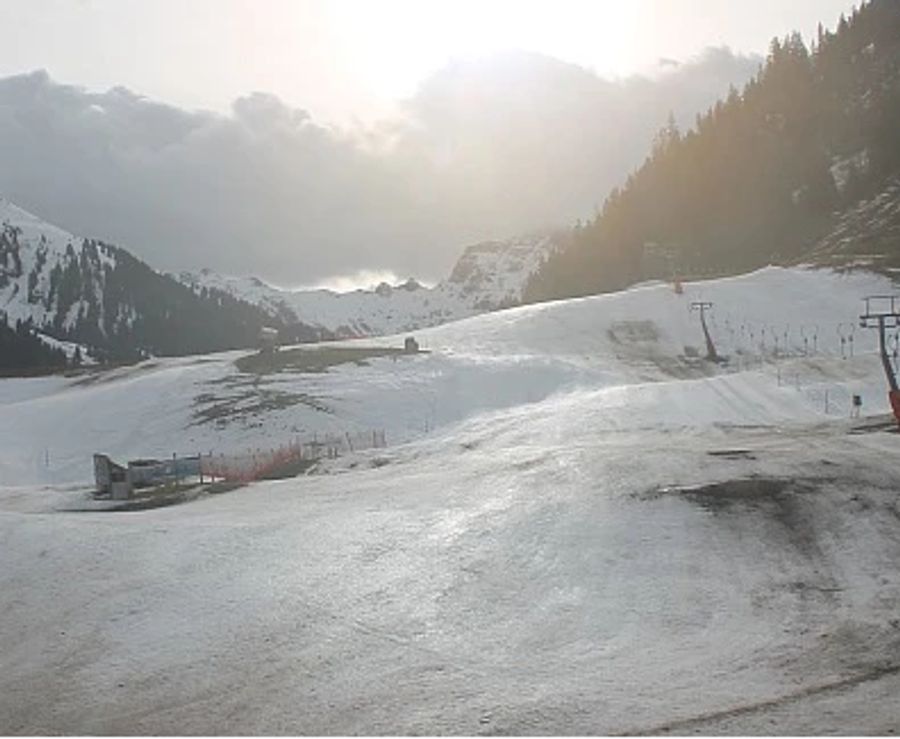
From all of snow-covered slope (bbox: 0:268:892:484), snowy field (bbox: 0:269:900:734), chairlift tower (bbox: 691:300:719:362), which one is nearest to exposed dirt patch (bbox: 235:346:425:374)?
snow-covered slope (bbox: 0:268:892:484)

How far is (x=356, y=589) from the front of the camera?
16.2 meters

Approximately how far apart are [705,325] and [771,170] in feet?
335

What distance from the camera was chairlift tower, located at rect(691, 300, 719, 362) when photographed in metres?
74.1

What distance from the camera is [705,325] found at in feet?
266

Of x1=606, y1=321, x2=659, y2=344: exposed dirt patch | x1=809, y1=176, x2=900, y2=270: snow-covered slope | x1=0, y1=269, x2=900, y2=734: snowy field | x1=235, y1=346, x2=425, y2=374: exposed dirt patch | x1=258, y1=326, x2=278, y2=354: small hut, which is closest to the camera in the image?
x1=0, y1=269, x2=900, y2=734: snowy field

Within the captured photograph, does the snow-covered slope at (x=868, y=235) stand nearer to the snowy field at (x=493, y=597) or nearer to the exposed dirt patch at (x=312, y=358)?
the exposed dirt patch at (x=312, y=358)

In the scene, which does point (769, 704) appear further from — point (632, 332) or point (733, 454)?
point (632, 332)

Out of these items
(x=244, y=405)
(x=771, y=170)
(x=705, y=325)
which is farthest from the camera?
(x=771, y=170)

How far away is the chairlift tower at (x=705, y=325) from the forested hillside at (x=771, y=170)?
64.4 metres

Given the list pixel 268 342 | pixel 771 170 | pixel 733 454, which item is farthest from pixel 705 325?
pixel 771 170

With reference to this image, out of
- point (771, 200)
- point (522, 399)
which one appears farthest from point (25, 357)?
point (522, 399)

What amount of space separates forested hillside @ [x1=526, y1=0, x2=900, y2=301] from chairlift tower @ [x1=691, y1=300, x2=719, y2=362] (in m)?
64.4

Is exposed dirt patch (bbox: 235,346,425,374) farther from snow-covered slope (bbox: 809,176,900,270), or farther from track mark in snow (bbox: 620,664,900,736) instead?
track mark in snow (bbox: 620,664,900,736)

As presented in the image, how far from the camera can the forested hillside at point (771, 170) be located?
158 m
